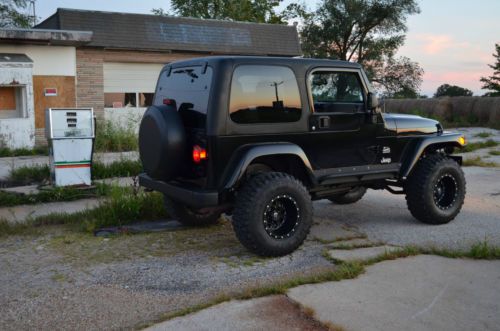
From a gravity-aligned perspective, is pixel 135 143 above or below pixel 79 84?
below

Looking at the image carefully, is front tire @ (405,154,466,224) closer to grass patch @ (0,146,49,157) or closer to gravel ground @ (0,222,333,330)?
gravel ground @ (0,222,333,330)

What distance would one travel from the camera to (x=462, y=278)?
187 inches

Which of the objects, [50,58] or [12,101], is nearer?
[12,101]

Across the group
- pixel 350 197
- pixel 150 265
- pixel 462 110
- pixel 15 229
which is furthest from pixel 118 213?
pixel 462 110

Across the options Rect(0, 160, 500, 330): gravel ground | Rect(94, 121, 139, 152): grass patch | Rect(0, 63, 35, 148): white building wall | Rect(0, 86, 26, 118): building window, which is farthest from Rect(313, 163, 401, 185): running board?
Rect(0, 86, 26, 118): building window

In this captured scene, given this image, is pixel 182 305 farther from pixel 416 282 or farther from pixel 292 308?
pixel 416 282

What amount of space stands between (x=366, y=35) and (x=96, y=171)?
108 ft

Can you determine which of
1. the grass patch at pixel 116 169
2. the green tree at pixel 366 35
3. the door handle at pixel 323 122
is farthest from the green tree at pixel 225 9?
the door handle at pixel 323 122

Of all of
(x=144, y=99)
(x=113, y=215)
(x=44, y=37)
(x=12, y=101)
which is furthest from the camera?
(x=144, y=99)

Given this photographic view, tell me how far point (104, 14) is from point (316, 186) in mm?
14425

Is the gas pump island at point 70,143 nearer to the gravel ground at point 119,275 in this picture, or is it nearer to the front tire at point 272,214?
the gravel ground at point 119,275

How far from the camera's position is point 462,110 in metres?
26.7

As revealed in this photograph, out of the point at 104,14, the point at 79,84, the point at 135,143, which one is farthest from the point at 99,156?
the point at 104,14

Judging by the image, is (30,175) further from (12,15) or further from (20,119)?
(12,15)
